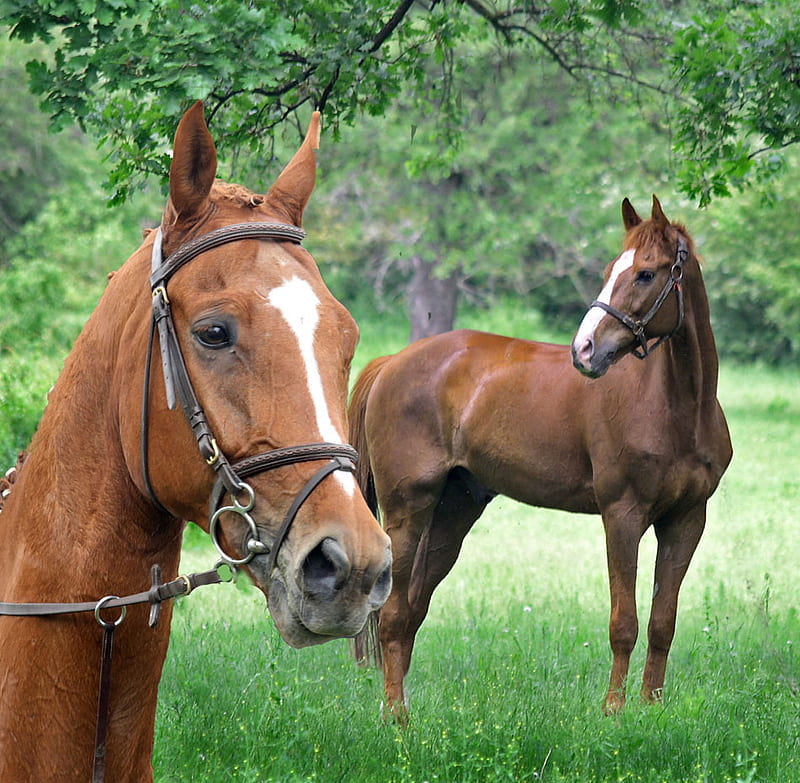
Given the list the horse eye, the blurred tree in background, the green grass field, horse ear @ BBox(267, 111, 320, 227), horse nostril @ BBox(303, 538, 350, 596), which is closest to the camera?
horse nostril @ BBox(303, 538, 350, 596)

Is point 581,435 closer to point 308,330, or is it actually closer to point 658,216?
point 658,216

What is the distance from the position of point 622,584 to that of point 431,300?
48.8 ft

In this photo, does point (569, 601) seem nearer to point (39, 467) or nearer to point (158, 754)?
point (158, 754)

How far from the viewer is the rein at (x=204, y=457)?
6.23 ft

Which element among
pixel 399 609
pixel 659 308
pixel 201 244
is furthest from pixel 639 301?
pixel 201 244

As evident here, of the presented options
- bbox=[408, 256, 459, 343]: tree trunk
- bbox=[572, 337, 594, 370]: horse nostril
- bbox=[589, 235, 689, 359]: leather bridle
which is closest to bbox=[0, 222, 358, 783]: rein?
bbox=[572, 337, 594, 370]: horse nostril

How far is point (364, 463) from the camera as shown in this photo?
6.41 metres

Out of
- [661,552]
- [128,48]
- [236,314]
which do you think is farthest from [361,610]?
[661,552]

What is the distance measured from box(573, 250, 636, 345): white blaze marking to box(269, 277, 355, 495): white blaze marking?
3338 millimetres

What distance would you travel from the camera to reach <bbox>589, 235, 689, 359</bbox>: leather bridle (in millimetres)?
5281

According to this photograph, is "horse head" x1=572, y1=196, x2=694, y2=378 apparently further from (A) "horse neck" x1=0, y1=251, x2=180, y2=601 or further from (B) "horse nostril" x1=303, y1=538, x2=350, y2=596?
(B) "horse nostril" x1=303, y1=538, x2=350, y2=596

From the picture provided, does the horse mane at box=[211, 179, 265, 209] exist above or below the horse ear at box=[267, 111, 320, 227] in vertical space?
below

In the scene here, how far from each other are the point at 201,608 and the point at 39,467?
5.96 m

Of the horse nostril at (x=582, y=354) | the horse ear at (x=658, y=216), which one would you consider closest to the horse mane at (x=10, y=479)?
the horse nostril at (x=582, y=354)
